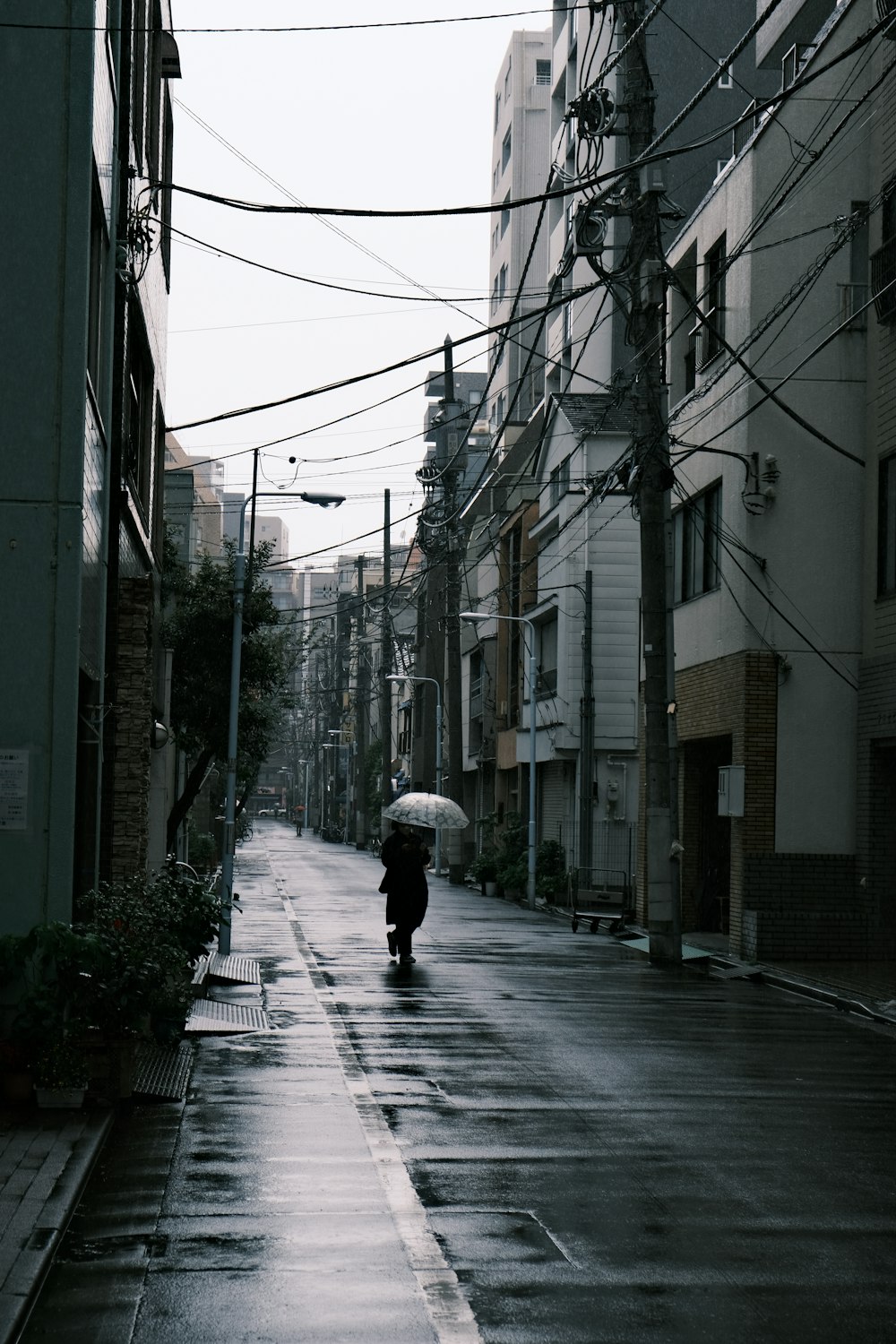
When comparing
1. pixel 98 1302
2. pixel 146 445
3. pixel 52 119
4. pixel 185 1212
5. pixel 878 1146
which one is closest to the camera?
pixel 98 1302

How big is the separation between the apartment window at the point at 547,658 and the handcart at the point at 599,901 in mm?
7510

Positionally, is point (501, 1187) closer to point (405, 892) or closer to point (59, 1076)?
point (59, 1076)

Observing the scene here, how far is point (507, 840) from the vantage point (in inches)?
1763

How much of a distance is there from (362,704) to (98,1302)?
8257cm

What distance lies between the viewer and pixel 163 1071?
1206 cm

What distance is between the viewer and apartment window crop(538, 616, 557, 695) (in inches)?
1710

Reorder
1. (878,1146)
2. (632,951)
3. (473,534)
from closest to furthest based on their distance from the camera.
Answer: (878,1146)
(632,951)
(473,534)

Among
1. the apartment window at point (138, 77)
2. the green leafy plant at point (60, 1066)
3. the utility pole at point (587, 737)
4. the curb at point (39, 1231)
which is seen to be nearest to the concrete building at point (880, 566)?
the apartment window at point (138, 77)

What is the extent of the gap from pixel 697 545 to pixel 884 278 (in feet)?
20.2

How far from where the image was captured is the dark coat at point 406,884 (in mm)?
22203

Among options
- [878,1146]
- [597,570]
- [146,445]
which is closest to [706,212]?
[146,445]

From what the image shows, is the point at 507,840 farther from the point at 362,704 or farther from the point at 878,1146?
the point at 362,704

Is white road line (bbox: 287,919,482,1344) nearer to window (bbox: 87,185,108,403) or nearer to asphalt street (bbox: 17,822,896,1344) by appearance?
asphalt street (bbox: 17,822,896,1344)

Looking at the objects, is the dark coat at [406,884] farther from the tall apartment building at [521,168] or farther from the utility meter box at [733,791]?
the tall apartment building at [521,168]
